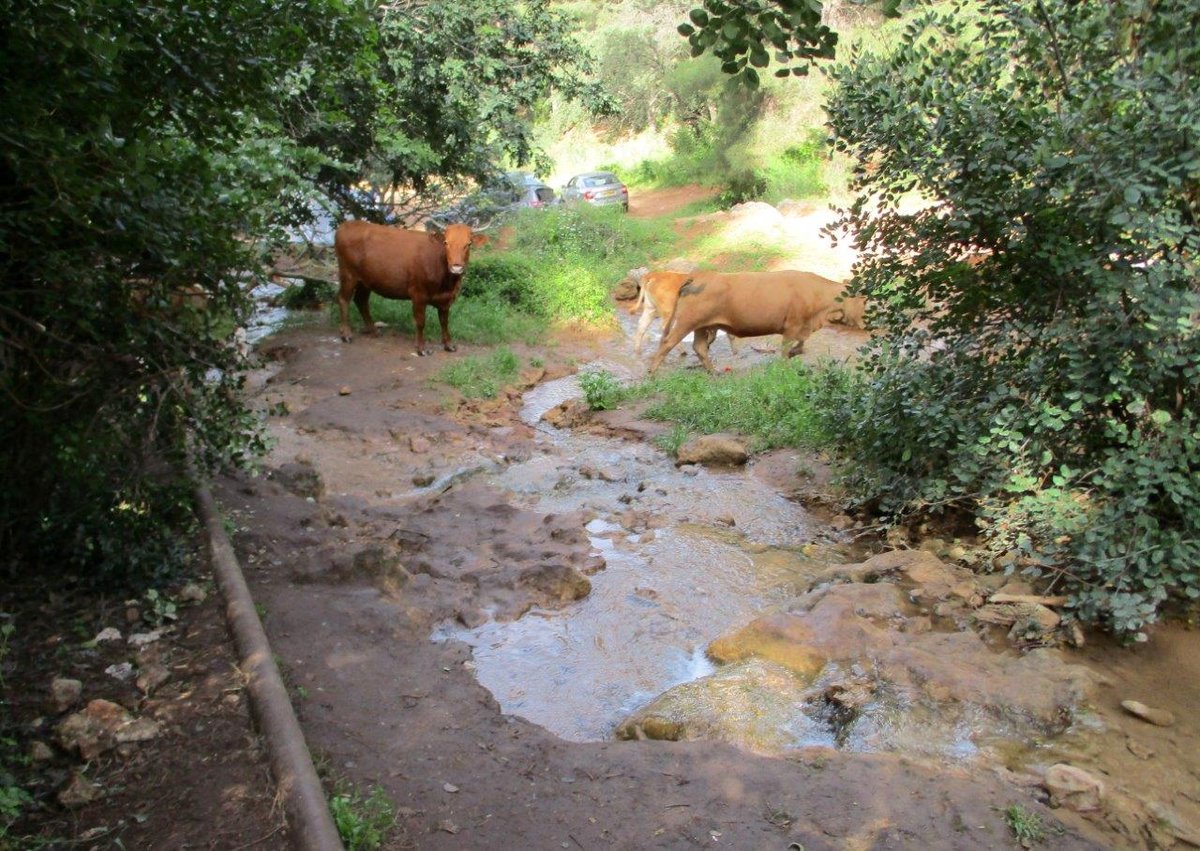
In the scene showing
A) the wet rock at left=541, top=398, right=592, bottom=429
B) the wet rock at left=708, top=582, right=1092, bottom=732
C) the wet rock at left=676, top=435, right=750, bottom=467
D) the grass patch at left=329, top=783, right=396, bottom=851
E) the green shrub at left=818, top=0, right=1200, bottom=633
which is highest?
the green shrub at left=818, top=0, right=1200, bottom=633

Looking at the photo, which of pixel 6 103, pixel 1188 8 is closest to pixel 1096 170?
pixel 1188 8

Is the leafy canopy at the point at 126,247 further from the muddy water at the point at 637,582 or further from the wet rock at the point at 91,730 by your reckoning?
the muddy water at the point at 637,582

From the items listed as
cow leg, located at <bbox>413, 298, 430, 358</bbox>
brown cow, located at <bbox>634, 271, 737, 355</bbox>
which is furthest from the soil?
brown cow, located at <bbox>634, 271, 737, 355</bbox>

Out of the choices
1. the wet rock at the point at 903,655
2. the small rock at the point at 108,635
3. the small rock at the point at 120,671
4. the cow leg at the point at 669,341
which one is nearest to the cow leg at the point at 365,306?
the cow leg at the point at 669,341

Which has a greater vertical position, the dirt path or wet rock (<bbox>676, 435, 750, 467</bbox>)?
the dirt path

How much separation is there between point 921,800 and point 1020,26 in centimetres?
473

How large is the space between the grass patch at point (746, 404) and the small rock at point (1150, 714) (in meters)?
4.11

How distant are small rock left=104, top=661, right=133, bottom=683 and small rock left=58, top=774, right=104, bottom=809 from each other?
2.39 ft

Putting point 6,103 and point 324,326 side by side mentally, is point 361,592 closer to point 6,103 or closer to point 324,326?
point 6,103

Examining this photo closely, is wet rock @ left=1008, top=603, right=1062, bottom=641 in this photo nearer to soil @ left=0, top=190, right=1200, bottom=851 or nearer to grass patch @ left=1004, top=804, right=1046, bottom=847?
soil @ left=0, top=190, right=1200, bottom=851

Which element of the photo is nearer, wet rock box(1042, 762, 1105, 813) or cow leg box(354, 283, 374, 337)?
wet rock box(1042, 762, 1105, 813)

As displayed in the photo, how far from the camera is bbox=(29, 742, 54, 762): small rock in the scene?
11.7 ft

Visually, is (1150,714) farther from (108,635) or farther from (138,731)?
(108,635)

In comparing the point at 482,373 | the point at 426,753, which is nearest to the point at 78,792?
the point at 426,753
